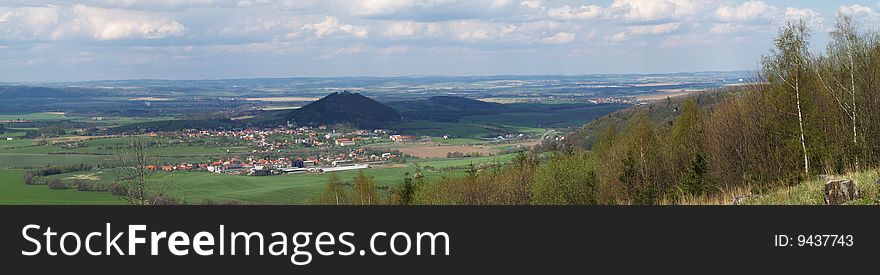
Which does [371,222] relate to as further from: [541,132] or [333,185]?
[541,132]

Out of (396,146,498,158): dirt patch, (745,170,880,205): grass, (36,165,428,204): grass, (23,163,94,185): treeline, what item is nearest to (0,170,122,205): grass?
(23,163,94,185): treeline

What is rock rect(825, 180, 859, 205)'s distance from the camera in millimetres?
12125

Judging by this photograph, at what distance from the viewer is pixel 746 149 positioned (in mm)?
31484

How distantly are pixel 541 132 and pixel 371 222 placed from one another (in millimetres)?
117563

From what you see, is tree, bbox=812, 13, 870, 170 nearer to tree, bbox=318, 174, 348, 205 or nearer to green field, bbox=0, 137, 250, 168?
tree, bbox=318, 174, 348, 205

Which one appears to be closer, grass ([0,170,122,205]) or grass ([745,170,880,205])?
grass ([745,170,880,205])

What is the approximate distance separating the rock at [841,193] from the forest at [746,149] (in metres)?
5.21

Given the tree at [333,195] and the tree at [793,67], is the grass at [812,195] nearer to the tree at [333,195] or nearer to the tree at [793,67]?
the tree at [793,67]

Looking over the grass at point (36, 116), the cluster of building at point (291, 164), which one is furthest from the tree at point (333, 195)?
the grass at point (36, 116)

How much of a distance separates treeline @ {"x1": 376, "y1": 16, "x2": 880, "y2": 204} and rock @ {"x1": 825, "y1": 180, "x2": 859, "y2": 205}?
4933 mm

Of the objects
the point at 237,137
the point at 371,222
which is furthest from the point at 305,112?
the point at 371,222

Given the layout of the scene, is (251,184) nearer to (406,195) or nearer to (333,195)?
(333,195)

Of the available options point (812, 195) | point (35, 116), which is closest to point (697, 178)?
point (812, 195)

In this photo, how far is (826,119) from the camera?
1081 inches
